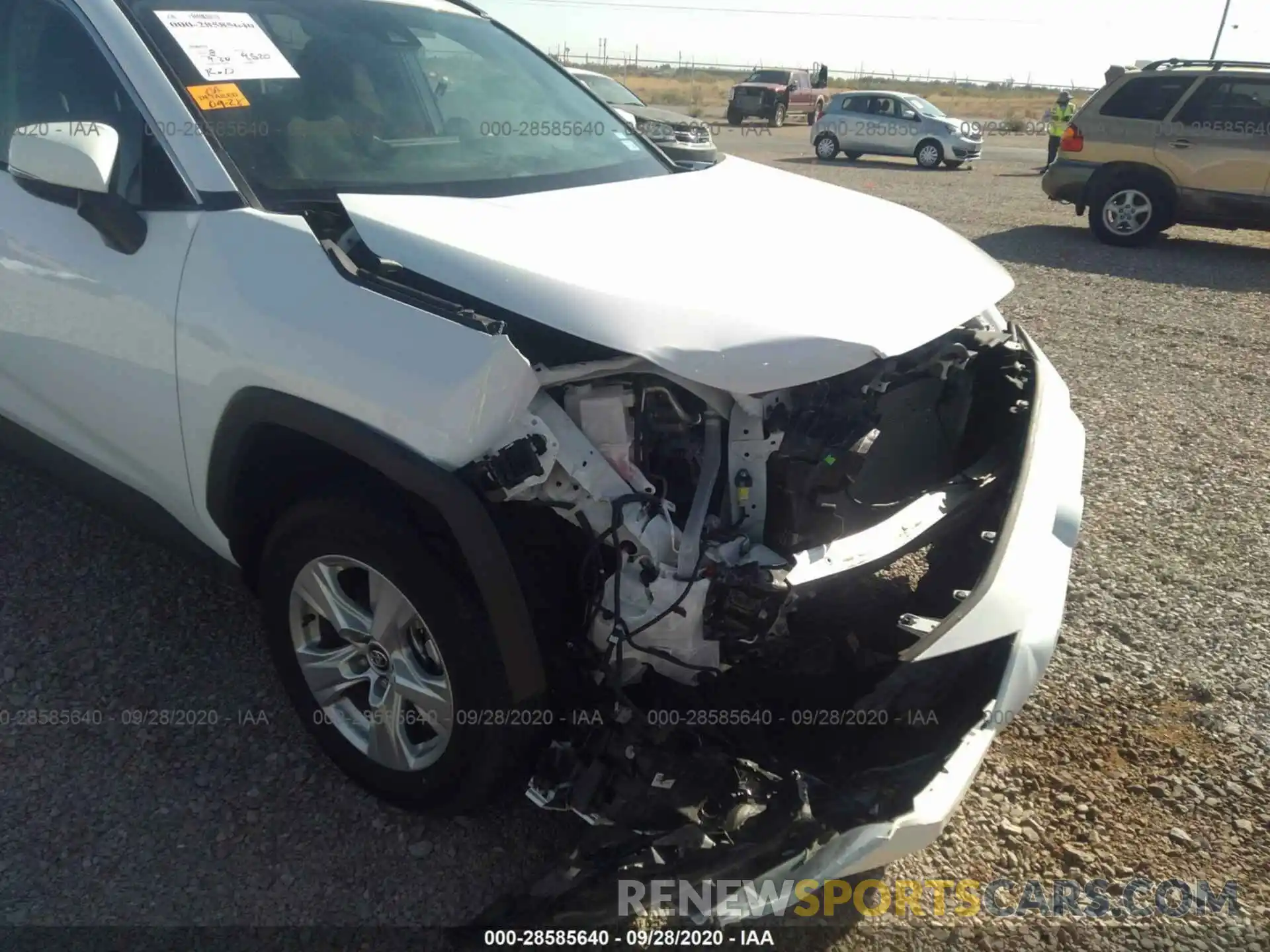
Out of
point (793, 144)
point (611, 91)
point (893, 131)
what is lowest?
point (793, 144)

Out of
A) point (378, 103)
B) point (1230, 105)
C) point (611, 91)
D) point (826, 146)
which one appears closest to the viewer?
point (378, 103)

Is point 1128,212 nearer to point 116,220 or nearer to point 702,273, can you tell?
point 702,273

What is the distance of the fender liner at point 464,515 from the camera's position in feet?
6.49

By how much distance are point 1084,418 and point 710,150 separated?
6.09m

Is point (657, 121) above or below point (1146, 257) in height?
above

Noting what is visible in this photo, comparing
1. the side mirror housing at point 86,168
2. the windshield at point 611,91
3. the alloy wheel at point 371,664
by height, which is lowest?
the alloy wheel at point 371,664

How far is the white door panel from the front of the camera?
2.44 meters

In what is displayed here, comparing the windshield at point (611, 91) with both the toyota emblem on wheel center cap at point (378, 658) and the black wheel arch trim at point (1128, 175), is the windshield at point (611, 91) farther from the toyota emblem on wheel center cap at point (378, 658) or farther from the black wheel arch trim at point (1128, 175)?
the toyota emblem on wheel center cap at point (378, 658)

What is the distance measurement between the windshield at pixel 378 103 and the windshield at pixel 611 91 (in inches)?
338

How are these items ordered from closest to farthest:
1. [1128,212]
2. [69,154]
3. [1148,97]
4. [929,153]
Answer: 1. [69,154]
2. [1148,97]
3. [1128,212]
4. [929,153]

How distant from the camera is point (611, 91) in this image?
12.2 m

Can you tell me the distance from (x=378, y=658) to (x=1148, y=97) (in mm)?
10717

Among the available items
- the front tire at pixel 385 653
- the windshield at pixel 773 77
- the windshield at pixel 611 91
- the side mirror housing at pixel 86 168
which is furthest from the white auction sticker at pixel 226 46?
the windshield at pixel 773 77

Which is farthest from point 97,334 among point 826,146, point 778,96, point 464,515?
point 778,96
